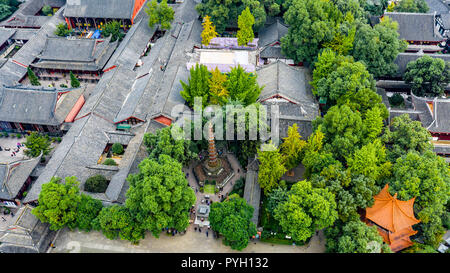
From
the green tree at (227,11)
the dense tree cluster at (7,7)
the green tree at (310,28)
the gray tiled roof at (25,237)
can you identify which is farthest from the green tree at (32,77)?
the green tree at (310,28)

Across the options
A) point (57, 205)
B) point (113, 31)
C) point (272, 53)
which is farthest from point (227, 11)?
point (57, 205)

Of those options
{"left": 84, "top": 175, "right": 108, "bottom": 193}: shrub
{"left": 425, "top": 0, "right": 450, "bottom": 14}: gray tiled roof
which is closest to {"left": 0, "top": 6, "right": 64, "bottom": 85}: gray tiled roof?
{"left": 84, "top": 175, "right": 108, "bottom": 193}: shrub

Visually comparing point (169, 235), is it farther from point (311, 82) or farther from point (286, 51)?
point (286, 51)

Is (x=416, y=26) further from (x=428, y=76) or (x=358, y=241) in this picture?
(x=358, y=241)

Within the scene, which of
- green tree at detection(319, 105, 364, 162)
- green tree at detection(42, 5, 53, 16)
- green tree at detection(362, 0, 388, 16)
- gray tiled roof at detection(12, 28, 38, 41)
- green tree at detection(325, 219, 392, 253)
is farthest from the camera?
green tree at detection(42, 5, 53, 16)

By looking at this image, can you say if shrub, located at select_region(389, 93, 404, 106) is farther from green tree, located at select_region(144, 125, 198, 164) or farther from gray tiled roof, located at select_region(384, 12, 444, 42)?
green tree, located at select_region(144, 125, 198, 164)
